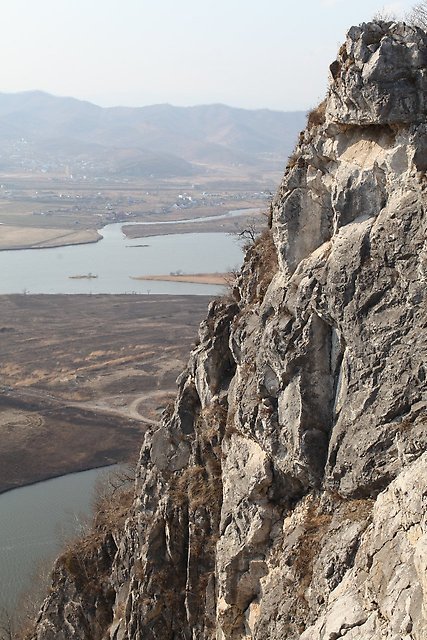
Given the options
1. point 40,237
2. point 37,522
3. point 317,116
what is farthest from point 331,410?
point 40,237

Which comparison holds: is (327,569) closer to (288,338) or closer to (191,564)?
(288,338)

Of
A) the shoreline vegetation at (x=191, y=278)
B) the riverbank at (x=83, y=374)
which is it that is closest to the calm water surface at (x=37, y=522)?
the riverbank at (x=83, y=374)

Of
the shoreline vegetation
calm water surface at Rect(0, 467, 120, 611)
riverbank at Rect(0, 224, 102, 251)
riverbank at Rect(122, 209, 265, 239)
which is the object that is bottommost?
calm water surface at Rect(0, 467, 120, 611)

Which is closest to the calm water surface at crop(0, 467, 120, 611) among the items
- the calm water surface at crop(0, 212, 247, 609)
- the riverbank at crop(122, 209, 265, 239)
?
the calm water surface at crop(0, 212, 247, 609)

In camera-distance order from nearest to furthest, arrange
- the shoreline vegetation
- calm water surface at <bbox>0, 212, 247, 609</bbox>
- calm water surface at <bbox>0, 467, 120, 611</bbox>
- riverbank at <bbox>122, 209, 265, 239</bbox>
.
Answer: calm water surface at <bbox>0, 467, 120, 611</bbox>
calm water surface at <bbox>0, 212, 247, 609</bbox>
the shoreline vegetation
riverbank at <bbox>122, 209, 265, 239</bbox>

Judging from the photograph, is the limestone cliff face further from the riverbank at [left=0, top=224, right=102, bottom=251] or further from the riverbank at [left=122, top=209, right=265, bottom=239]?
the riverbank at [left=122, top=209, right=265, bottom=239]

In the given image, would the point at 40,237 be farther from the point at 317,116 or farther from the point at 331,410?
the point at 331,410

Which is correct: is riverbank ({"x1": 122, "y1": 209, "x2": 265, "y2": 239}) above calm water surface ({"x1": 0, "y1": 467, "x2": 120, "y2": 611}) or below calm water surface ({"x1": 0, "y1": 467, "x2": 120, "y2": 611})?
above

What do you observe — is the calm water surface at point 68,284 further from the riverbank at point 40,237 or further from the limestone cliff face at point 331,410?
the limestone cliff face at point 331,410
